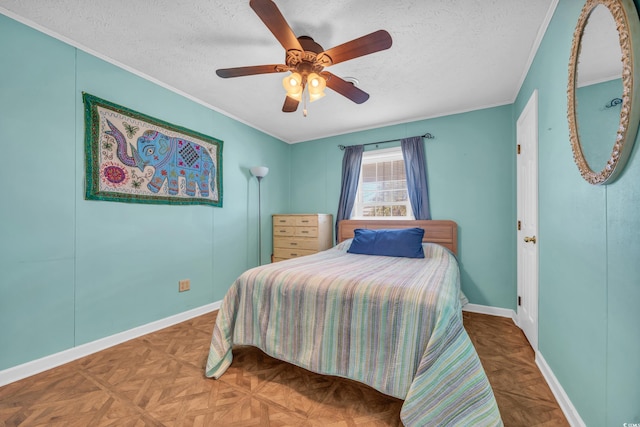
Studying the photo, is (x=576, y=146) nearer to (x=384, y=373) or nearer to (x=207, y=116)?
(x=384, y=373)

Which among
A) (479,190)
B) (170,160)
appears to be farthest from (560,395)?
(170,160)

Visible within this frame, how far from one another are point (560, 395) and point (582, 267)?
2.65ft

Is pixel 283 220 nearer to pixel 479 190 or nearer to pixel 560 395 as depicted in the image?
pixel 479 190

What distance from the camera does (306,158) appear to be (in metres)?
4.33

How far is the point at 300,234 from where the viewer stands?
148 inches

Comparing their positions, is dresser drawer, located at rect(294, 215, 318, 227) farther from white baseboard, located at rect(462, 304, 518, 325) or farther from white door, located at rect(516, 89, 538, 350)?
white door, located at rect(516, 89, 538, 350)

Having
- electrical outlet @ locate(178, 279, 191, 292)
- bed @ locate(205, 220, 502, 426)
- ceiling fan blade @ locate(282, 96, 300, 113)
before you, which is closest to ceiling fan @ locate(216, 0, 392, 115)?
ceiling fan blade @ locate(282, 96, 300, 113)

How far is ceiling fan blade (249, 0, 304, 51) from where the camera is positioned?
122 cm

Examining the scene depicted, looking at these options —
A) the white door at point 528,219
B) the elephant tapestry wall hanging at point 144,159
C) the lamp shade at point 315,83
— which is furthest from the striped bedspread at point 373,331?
the elephant tapestry wall hanging at point 144,159

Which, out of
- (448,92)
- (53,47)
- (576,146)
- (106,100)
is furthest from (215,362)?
(448,92)

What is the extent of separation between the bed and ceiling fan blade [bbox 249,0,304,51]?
1489mm

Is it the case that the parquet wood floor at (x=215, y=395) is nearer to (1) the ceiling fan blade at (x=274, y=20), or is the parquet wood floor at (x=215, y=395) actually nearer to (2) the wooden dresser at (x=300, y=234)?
(2) the wooden dresser at (x=300, y=234)

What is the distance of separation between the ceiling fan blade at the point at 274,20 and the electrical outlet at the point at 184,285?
2.50m

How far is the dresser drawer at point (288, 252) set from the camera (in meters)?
3.74
